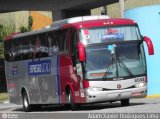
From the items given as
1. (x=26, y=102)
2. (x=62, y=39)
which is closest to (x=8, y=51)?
(x=26, y=102)

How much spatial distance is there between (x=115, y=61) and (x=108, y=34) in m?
1.09

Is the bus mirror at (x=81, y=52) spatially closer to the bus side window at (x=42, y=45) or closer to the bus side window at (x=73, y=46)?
the bus side window at (x=73, y=46)

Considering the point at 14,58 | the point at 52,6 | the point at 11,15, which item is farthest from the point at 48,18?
the point at 14,58

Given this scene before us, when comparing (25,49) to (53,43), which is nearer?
(53,43)

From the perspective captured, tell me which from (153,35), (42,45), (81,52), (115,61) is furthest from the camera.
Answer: (153,35)

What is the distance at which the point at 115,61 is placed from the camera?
21.6 m

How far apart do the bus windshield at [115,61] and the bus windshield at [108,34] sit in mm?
228

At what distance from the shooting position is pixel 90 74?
21328mm

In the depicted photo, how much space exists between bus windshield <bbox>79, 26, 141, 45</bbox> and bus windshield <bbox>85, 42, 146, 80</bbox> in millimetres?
228

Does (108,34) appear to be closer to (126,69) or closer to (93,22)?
(93,22)

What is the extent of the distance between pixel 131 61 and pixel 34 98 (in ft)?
20.6

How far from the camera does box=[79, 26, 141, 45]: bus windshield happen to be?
21578mm

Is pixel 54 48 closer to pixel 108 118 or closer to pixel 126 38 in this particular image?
pixel 126 38

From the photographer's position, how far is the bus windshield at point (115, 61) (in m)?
21.4
